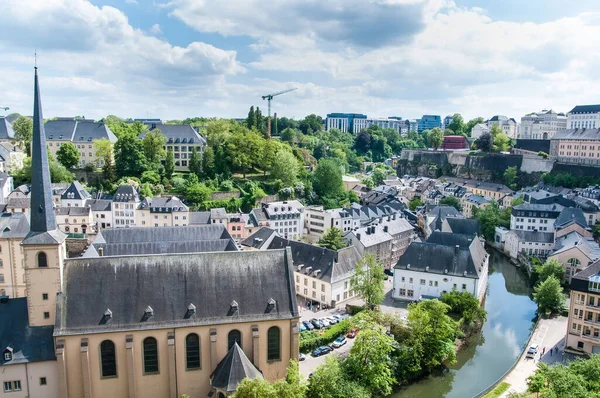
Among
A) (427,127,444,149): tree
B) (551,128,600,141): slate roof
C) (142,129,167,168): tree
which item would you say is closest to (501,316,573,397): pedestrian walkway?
(142,129,167,168): tree

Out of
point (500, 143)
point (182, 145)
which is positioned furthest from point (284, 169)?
point (500, 143)

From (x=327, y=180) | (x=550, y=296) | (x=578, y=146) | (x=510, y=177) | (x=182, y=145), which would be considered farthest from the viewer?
(x=510, y=177)

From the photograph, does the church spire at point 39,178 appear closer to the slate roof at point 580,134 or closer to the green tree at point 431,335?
the green tree at point 431,335

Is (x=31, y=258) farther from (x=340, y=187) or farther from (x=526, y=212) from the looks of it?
(x=340, y=187)

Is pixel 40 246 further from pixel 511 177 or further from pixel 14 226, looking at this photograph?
pixel 511 177

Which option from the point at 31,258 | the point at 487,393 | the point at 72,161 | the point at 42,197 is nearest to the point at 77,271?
the point at 31,258

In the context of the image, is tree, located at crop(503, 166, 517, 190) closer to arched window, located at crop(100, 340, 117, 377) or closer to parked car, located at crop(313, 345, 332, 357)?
parked car, located at crop(313, 345, 332, 357)
